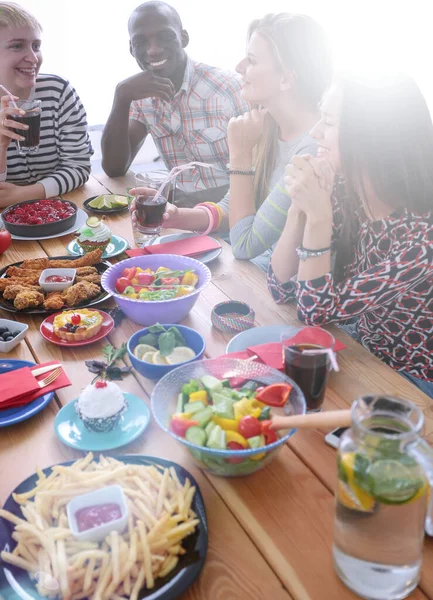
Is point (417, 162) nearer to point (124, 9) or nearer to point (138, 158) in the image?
point (124, 9)

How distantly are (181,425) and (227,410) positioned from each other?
0.29ft

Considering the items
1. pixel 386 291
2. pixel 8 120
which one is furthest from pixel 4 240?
pixel 386 291

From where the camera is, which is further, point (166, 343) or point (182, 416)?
point (166, 343)

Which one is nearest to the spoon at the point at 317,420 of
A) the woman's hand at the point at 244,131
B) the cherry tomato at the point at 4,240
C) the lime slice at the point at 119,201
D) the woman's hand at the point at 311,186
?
the woman's hand at the point at 311,186

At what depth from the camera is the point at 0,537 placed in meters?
0.85

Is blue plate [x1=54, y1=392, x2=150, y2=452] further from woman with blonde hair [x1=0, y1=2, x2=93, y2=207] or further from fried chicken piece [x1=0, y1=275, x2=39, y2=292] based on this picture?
woman with blonde hair [x1=0, y1=2, x2=93, y2=207]

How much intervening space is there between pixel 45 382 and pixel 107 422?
0.25 m

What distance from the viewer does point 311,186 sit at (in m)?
1.44

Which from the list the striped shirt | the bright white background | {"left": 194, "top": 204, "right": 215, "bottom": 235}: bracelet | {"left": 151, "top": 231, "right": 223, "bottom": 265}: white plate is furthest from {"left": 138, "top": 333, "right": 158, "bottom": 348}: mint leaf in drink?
the bright white background

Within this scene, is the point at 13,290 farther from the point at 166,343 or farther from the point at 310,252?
the point at 310,252

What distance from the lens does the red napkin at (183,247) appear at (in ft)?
6.06

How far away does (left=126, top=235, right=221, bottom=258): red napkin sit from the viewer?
1847 millimetres

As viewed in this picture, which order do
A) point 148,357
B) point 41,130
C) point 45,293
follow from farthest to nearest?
point 41,130 < point 45,293 < point 148,357

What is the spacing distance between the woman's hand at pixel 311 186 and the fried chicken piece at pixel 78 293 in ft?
2.13
